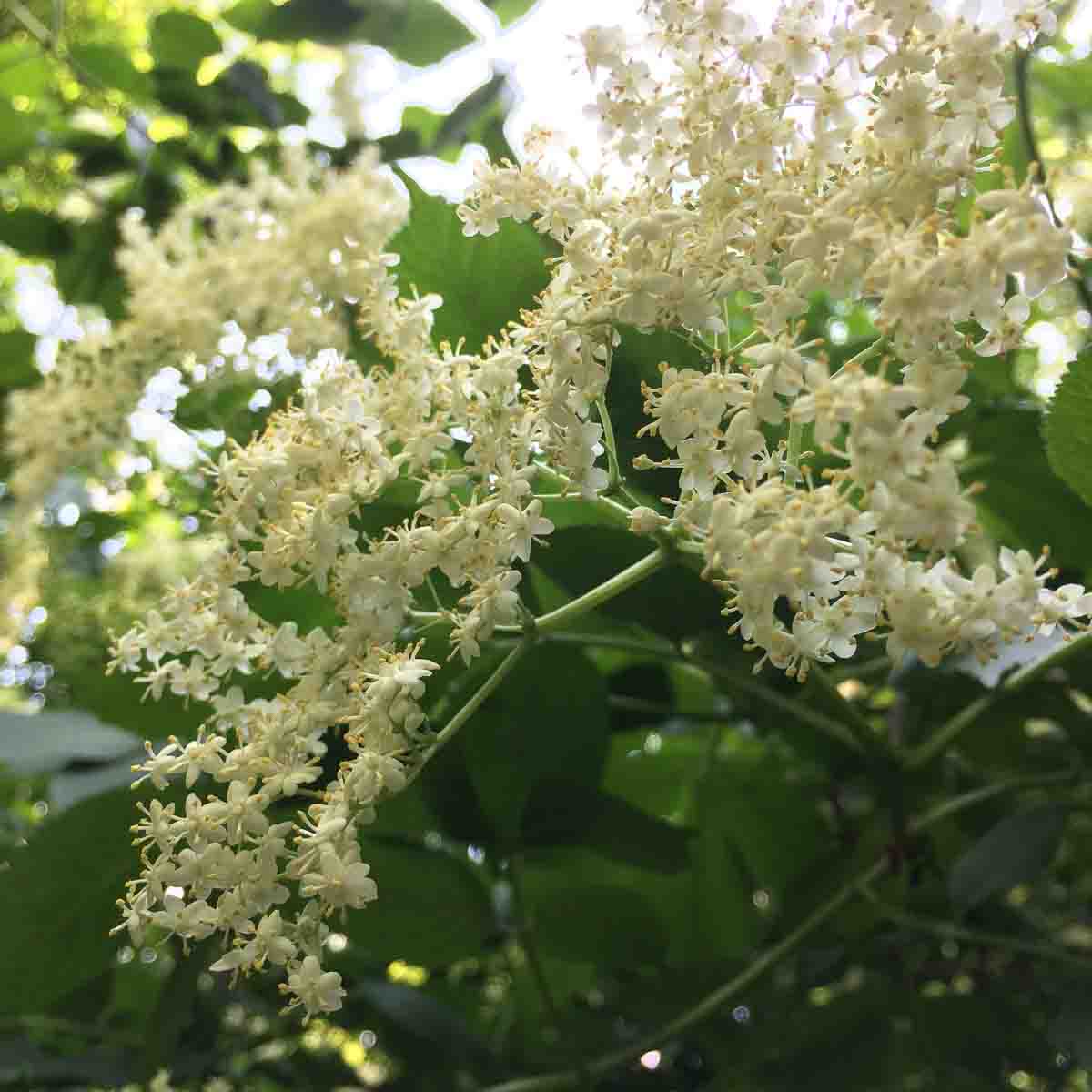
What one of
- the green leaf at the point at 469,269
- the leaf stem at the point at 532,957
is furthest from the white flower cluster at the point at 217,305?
the leaf stem at the point at 532,957

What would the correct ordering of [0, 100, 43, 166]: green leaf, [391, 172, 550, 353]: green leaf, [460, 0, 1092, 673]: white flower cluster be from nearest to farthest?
[460, 0, 1092, 673]: white flower cluster < [391, 172, 550, 353]: green leaf < [0, 100, 43, 166]: green leaf

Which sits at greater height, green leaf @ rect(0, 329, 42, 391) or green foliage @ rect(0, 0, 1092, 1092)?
green foliage @ rect(0, 0, 1092, 1092)

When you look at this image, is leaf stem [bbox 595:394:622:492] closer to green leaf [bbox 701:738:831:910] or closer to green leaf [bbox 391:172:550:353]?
green leaf [bbox 391:172:550:353]

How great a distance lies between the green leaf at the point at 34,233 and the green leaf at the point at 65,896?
1.10 meters

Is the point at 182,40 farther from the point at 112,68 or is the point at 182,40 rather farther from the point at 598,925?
the point at 598,925

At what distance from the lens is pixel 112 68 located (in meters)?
1.64

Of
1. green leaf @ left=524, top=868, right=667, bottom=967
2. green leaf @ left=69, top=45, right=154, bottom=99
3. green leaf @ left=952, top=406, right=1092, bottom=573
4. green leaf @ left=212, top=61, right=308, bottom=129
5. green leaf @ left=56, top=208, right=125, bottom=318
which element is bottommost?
green leaf @ left=56, top=208, right=125, bottom=318

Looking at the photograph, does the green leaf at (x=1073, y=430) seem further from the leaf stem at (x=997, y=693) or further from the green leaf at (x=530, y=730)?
the green leaf at (x=530, y=730)

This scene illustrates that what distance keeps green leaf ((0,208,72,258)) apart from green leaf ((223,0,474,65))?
0.41m

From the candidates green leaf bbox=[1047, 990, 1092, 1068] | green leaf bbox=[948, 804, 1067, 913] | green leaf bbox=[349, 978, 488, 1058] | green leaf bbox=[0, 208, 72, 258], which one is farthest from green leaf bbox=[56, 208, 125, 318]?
green leaf bbox=[1047, 990, 1092, 1068]

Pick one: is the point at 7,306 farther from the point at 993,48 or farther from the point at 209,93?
the point at 993,48

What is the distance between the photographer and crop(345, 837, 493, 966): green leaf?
93cm

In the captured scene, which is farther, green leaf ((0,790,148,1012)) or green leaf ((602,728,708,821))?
green leaf ((602,728,708,821))

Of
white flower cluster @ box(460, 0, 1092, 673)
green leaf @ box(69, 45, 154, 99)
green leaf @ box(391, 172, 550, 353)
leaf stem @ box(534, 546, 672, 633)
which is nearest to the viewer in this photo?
white flower cluster @ box(460, 0, 1092, 673)
